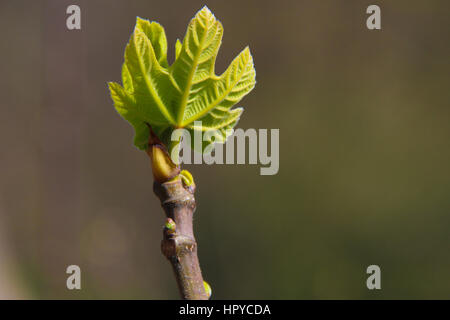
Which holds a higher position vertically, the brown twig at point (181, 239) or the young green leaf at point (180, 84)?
the young green leaf at point (180, 84)

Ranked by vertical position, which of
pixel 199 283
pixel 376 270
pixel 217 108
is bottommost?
pixel 376 270

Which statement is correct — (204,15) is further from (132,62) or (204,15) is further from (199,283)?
(199,283)

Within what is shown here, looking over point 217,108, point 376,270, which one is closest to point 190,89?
point 217,108

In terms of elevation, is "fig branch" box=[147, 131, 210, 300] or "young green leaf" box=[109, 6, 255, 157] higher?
"young green leaf" box=[109, 6, 255, 157]

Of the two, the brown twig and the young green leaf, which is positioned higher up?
the young green leaf

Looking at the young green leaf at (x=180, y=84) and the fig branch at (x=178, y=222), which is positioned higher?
the young green leaf at (x=180, y=84)

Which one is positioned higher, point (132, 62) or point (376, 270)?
point (132, 62)

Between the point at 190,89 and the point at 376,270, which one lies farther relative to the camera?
the point at 376,270
